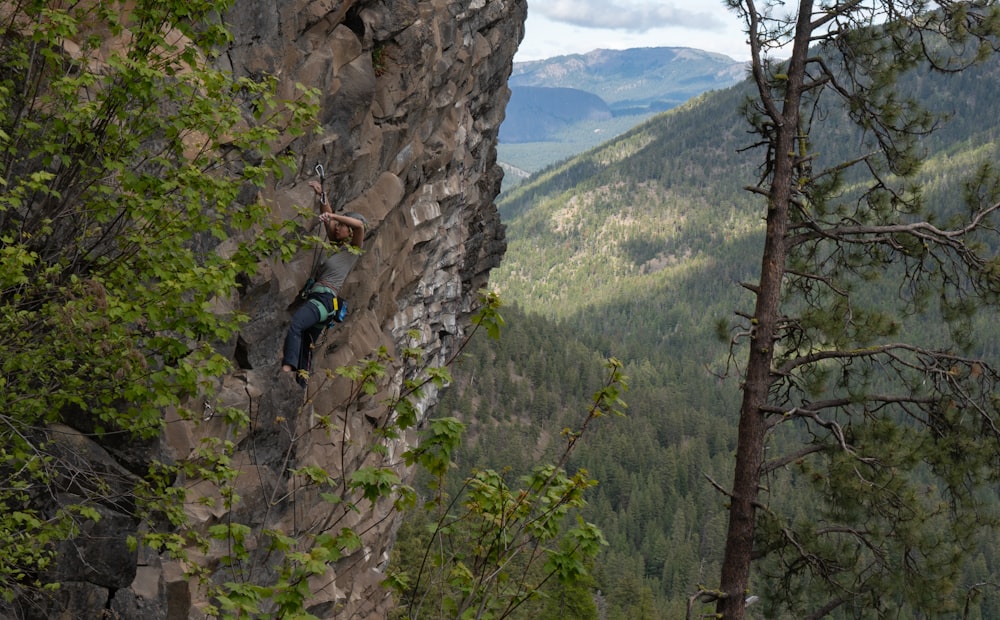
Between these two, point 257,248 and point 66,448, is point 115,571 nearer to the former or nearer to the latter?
point 66,448

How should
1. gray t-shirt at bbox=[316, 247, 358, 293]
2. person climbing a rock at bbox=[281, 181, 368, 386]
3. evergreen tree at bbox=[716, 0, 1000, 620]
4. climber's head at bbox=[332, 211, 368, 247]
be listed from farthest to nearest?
gray t-shirt at bbox=[316, 247, 358, 293], person climbing a rock at bbox=[281, 181, 368, 386], climber's head at bbox=[332, 211, 368, 247], evergreen tree at bbox=[716, 0, 1000, 620]

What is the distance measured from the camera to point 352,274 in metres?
20.5

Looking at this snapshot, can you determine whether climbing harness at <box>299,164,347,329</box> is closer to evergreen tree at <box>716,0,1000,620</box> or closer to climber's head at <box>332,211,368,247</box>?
climber's head at <box>332,211,368,247</box>

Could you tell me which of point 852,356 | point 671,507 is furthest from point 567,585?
point 671,507

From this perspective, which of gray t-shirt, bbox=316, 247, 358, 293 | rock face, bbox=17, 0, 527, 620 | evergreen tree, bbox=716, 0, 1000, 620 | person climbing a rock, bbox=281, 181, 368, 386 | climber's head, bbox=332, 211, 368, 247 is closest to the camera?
rock face, bbox=17, 0, 527, 620

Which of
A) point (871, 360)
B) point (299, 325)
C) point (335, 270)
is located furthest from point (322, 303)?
point (871, 360)

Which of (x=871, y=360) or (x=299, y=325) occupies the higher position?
(x=299, y=325)

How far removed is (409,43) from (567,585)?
16.0 meters

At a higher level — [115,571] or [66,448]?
[66,448]

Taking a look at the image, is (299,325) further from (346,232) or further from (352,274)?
(352,274)

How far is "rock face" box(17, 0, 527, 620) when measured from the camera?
10914mm

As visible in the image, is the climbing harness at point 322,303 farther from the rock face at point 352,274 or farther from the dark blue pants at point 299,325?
the rock face at point 352,274

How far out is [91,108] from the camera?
25.1 ft

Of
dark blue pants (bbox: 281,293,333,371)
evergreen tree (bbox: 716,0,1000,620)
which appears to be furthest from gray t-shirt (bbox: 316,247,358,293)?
evergreen tree (bbox: 716,0,1000,620)
